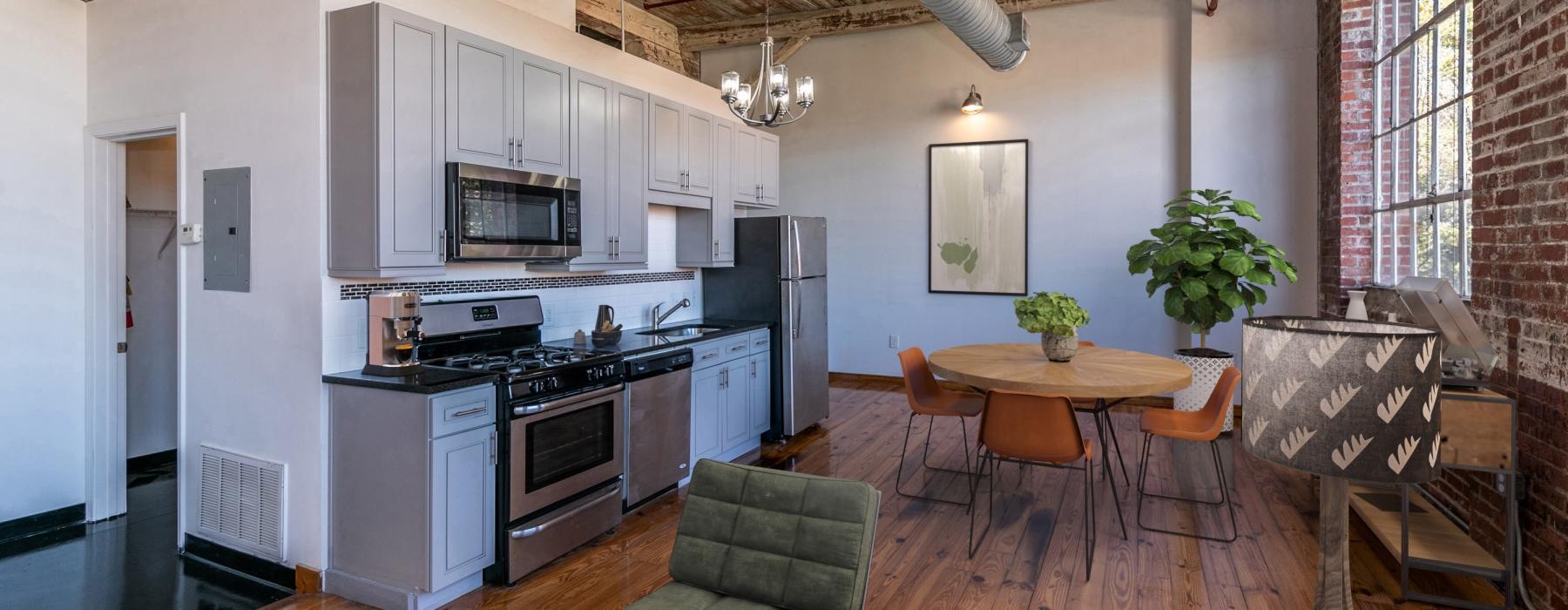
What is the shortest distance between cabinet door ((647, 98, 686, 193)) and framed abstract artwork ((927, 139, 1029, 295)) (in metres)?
3.25

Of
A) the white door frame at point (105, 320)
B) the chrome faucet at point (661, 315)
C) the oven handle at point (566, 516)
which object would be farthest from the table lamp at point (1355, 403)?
the white door frame at point (105, 320)

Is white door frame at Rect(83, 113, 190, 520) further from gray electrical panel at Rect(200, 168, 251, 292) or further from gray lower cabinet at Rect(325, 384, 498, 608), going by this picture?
gray lower cabinet at Rect(325, 384, 498, 608)

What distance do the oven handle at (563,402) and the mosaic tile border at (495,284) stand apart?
84 cm

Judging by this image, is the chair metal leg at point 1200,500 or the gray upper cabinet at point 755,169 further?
the gray upper cabinet at point 755,169

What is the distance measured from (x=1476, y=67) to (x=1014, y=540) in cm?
275

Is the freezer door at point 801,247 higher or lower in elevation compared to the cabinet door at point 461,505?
higher

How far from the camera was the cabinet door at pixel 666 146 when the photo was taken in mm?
4723

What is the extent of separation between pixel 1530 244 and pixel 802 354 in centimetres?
381

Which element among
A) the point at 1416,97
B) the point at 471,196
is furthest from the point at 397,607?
the point at 1416,97

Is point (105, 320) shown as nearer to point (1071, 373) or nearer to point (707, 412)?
point (707, 412)

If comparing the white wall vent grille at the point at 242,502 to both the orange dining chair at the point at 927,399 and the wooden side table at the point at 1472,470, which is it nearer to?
the orange dining chair at the point at 927,399

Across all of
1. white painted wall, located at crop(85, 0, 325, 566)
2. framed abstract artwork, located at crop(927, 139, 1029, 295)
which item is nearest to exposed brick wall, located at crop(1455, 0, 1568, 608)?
framed abstract artwork, located at crop(927, 139, 1029, 295)

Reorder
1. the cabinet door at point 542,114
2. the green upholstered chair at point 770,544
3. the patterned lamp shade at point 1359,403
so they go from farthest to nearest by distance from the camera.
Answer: the cabinet door at point 542,114 → the green upholstered chair at point 770,544 → the patterned lamp shade at point 1359,403

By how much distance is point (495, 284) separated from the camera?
4.00 m
